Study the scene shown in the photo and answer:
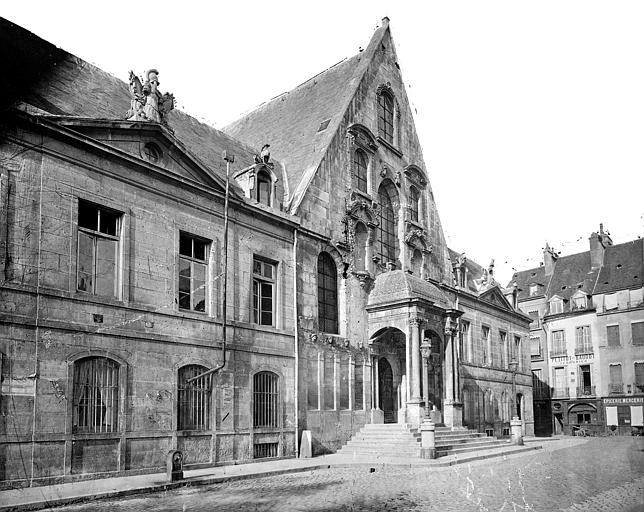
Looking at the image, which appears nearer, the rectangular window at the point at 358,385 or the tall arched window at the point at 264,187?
the tall arched window at the point at 264,187

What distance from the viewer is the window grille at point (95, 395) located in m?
14.5

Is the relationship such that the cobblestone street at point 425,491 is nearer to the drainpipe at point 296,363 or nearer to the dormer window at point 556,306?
the drainpipe at point 296,363

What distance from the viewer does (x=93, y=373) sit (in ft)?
49.0

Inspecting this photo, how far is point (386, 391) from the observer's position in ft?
83.8

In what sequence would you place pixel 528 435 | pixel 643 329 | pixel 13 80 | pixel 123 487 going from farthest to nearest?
pixel 643 329 < pixel 528 435 < pixel 13 80 < pixel 123 487

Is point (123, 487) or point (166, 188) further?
point (166, 188)

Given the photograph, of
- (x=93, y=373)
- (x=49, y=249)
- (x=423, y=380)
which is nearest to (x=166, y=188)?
(x=49, y=249)

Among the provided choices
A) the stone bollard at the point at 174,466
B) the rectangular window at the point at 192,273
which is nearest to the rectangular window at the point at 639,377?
the rectangular window at the point at 192,273

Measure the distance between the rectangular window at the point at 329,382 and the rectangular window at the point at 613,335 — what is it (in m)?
33.2

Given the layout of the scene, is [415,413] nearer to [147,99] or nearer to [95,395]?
[95,395]

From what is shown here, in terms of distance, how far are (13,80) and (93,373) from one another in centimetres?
695

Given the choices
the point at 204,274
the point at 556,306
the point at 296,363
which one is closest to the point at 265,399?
the point at 296,363

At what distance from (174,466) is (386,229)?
15.1m

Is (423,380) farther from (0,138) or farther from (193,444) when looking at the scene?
(0,138)
